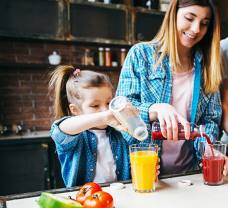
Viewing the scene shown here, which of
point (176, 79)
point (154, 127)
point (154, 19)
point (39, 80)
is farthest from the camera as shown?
point (154, 19)

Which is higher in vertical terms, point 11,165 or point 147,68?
A: point 147,68

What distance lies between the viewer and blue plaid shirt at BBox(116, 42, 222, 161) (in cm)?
146

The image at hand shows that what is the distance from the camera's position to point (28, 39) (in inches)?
134

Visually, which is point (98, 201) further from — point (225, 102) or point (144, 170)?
point (225, 102)

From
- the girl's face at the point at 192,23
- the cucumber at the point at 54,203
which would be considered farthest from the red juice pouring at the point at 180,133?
the girl's face at the point at 192,23

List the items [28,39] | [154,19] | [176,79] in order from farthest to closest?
[154,19]
[28,39]
[176,79]

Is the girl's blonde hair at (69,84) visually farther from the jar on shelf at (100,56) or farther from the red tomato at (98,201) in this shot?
the jar on shelf at (100,56)

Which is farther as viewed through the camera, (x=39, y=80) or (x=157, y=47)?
(x=39, y=80)

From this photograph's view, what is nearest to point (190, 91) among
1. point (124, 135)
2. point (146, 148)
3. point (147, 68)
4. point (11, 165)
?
point (147, 68)

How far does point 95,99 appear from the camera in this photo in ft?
4.66

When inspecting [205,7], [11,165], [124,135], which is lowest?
[11,165]

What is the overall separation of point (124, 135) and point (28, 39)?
2333 millimetres

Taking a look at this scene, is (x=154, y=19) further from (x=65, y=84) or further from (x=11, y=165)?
(x=65, y=84)

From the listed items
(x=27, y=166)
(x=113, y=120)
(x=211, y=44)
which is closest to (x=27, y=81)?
(x=27, y=166)
